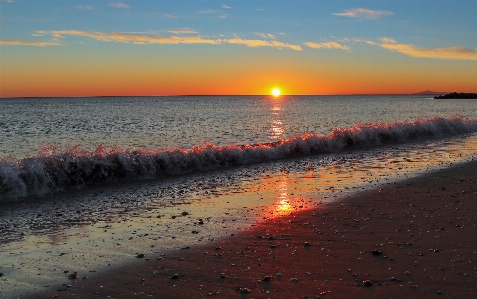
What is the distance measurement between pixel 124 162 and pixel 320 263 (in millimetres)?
9735

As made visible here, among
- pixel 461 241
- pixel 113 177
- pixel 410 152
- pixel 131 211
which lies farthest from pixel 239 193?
pixel 410 152

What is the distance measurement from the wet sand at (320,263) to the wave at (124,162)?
22.5ft

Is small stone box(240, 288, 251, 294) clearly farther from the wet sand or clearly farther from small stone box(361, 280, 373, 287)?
small stone box(361, 280, 373, 287)

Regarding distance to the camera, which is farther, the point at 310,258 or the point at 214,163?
the point at 214,163

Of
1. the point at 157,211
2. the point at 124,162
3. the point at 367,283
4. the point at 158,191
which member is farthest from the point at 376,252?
the point at 124,162

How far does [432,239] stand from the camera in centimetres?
694

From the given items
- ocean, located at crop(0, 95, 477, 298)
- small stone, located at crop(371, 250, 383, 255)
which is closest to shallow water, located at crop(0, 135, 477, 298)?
ocean, located at crop(0, 95, 477, 298)

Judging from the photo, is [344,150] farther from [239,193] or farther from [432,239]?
[432,239]

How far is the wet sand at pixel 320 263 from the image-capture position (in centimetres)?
526

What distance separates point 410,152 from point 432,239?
1367 cm

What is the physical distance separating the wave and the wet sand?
687 centimetres

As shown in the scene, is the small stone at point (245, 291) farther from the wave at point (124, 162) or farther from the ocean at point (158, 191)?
the wave at point (124, 162)

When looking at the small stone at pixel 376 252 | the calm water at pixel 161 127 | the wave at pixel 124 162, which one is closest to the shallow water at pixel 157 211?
the wave at pixel 124 162

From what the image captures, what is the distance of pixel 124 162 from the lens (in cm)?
1453
